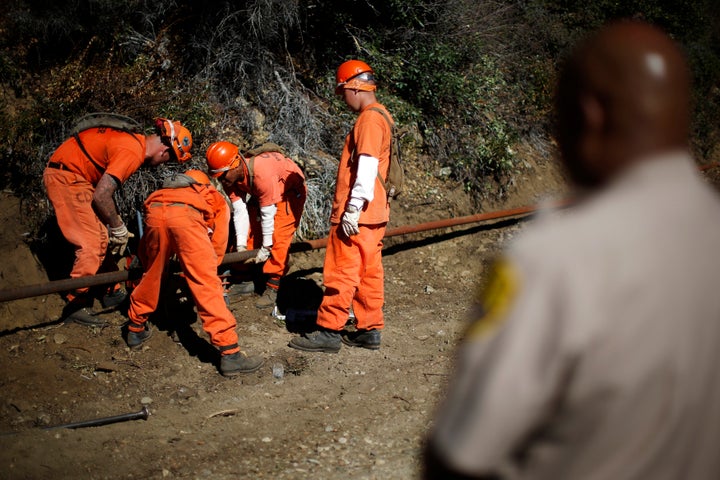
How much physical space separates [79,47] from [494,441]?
340 inches

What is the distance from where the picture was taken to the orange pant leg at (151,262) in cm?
466

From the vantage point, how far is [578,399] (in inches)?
38.7

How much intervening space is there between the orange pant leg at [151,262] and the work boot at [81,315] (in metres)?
0.58

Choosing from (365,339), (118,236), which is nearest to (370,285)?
(365,339)

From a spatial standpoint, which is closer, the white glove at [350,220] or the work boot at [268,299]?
the white glove at [350,220]

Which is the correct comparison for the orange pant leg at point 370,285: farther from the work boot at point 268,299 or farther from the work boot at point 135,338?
the work boot at point 135,338

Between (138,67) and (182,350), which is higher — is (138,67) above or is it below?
above

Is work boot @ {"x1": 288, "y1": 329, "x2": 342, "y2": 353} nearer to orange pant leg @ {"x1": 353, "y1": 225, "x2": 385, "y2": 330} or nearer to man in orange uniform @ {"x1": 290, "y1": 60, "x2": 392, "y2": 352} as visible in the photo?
man in orange uniform @ {"x1": 290, "y1": 60, "x2": 392, "y2": 352}

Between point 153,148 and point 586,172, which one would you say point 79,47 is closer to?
point 153,148

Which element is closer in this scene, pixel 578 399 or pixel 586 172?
pixel 578 399

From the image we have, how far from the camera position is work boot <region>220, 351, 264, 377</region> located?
486cm

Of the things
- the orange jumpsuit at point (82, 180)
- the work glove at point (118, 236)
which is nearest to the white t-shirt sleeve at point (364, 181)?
the orange jumpsuit at point (82, 180)

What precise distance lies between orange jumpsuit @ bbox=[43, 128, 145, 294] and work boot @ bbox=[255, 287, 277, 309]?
164cm

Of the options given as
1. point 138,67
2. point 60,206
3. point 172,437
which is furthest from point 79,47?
point 172,437
